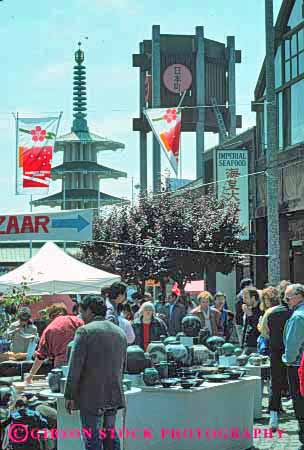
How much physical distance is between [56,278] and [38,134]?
21.1 ft

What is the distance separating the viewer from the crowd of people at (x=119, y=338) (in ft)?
24.0

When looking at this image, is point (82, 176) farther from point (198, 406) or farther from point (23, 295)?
point (198, 406)

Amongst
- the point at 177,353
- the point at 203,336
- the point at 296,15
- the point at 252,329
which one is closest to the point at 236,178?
the point at 296,15

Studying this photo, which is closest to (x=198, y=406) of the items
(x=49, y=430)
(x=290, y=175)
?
(x=49, y=430)

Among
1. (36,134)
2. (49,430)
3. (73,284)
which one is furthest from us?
(36,134)

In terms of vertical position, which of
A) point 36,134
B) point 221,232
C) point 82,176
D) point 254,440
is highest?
point 82,176

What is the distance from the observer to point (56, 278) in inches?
Result: 784

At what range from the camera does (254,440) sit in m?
10.4

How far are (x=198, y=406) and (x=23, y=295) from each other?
9.43 meters

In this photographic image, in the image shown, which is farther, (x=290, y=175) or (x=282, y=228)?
(x=282, y=228)

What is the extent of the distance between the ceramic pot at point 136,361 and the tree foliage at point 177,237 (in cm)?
2205

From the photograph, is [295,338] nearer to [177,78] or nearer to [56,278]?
[56,278]

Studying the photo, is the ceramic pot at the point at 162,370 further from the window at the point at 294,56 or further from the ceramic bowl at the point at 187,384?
the window at the point at 294,56

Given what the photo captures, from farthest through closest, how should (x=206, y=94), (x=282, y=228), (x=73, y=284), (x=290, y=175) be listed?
(x=206, y=94) → (x=282, y=228) → (x=290, y=175) → (x=73, y=284)
